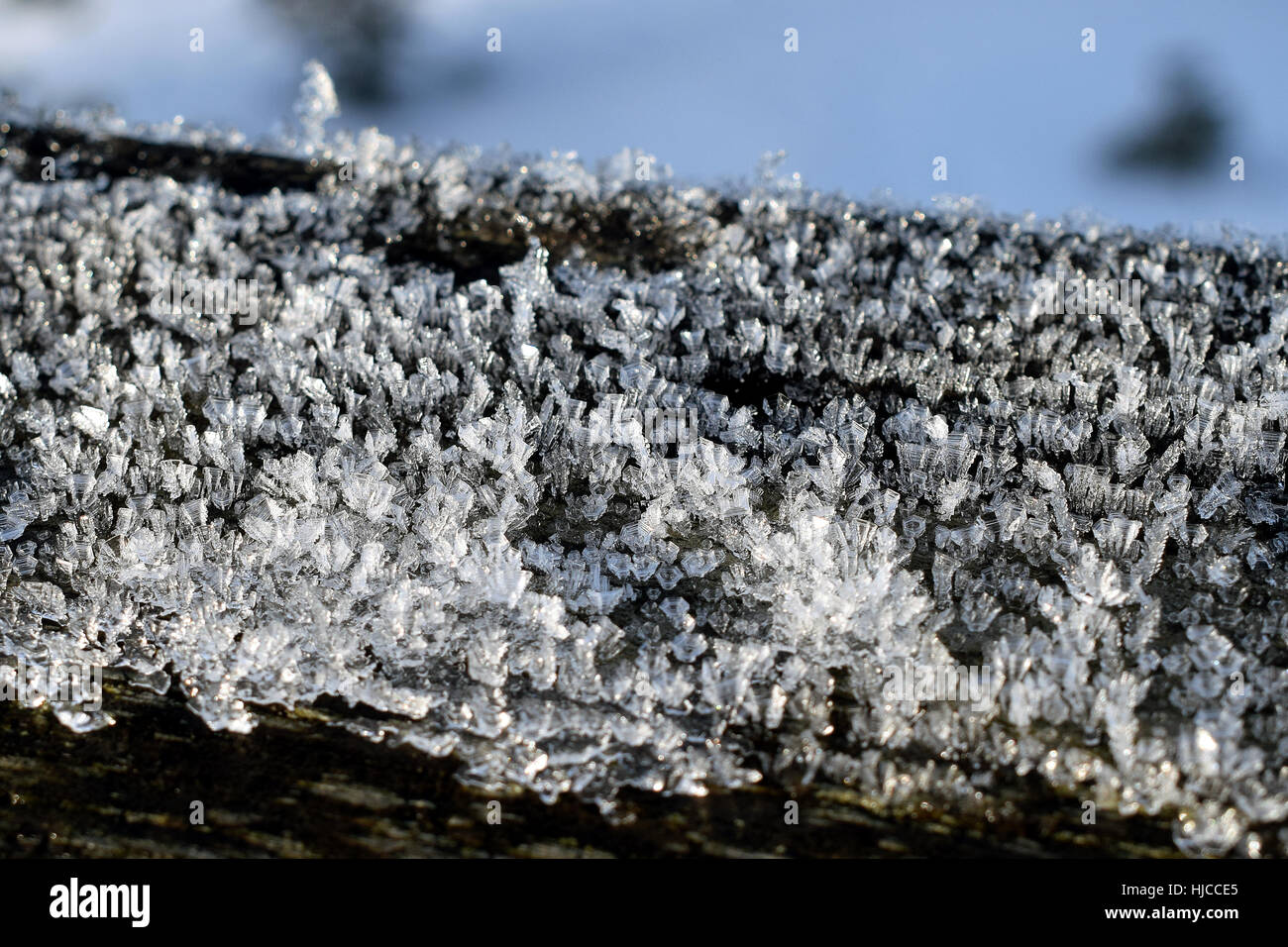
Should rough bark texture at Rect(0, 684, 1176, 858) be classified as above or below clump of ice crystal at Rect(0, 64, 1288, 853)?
below

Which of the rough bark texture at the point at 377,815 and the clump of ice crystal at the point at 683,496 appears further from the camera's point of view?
the clump of ice crystal at the point at 683,496

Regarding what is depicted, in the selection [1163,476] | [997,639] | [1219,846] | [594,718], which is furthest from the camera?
[1163,476]

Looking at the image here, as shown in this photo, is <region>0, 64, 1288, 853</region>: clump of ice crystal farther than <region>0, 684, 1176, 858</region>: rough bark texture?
Yes

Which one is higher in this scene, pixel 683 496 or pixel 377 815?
pixel 683 496

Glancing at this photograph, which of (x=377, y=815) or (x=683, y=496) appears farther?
(x=683, y=496)

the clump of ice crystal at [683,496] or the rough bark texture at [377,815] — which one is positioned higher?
the clump of ice crystal at [683,496]

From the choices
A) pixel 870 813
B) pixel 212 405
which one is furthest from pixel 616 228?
pixel 870 813

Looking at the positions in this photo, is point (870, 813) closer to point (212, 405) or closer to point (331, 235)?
point (212, 405)
